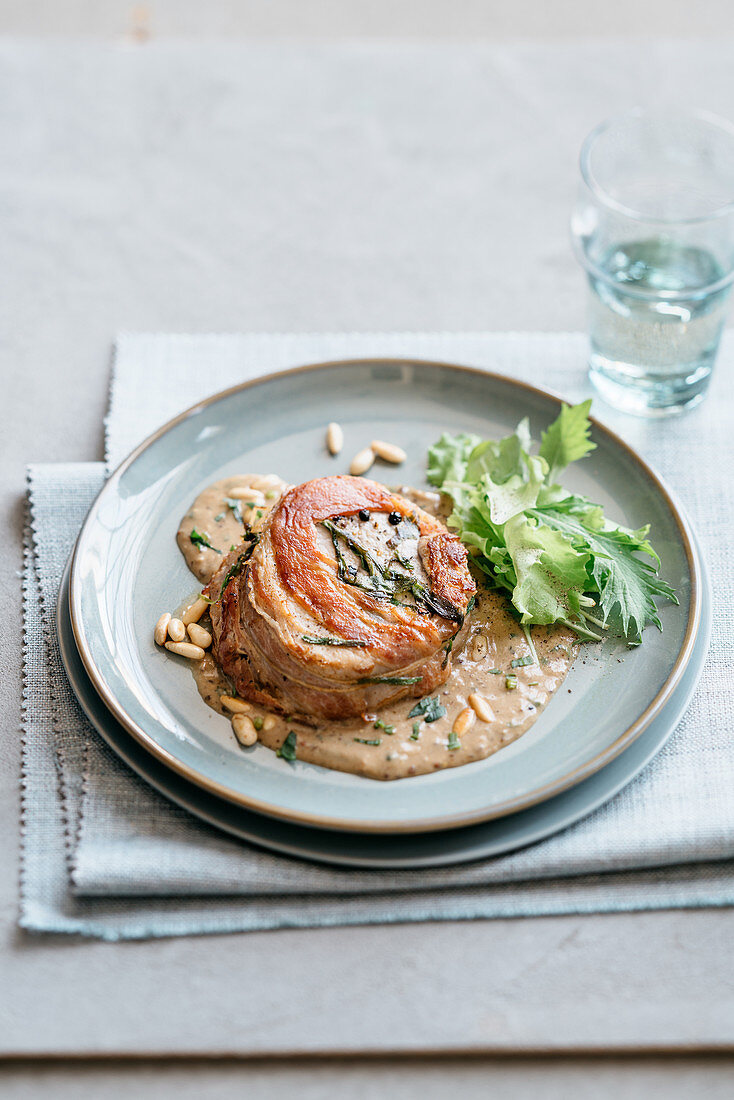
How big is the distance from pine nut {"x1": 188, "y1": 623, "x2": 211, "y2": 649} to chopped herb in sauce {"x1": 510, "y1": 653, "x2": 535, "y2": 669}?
43.4 inches

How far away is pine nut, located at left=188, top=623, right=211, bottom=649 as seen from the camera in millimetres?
3887

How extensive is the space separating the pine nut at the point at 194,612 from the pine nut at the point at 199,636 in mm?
53

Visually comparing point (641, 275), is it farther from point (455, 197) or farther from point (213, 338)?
point (213, 338)

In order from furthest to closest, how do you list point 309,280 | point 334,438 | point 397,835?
point 309,280 → point 334,438 → point 397,835

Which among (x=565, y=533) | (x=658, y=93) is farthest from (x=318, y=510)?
(x=658, y=93)

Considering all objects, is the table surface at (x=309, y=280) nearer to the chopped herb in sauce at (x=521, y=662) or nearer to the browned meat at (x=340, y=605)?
the browned meat at (x=340, y=605)

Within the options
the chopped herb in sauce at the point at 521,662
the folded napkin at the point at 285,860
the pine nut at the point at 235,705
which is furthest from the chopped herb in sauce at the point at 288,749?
the chopped herb in sauce at the point at 521,662

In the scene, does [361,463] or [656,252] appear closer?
[361,463]

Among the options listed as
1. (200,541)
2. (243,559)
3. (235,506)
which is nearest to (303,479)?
(235,506)

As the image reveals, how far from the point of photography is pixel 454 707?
12.2ft

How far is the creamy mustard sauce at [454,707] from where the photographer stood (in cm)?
355

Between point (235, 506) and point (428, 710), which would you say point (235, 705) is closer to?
point (428, 710)

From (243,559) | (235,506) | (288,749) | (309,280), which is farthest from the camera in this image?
(309,280)

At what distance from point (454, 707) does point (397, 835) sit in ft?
1.80
